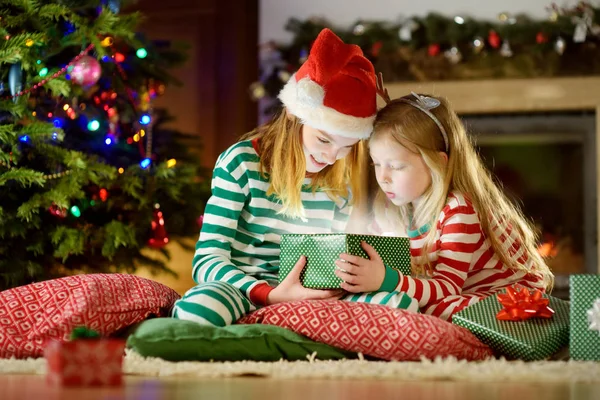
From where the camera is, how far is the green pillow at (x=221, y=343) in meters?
1.45

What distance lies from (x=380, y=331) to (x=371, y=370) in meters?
0.20

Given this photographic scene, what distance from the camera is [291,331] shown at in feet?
5.17

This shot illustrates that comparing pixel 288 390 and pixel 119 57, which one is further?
pixel 119 57

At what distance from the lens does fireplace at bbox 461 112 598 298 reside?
388 centimetres

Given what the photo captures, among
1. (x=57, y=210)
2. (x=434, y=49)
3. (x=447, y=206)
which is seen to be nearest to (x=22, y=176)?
(x=57, y=210)

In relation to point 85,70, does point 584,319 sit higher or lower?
lower

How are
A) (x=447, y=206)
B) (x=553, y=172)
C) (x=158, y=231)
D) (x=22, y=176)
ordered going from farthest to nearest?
(x=553, y=172), (x=158, y=231), (x=22, y=176), (x=447, y=206)

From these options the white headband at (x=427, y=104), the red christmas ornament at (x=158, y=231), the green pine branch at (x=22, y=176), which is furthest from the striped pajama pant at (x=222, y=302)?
Result: the red christmas ornament at (x=158, y=231)

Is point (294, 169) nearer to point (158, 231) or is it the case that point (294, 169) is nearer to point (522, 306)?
point (522, 306)

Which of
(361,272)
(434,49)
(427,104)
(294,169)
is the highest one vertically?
(434,49)

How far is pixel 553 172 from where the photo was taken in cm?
397

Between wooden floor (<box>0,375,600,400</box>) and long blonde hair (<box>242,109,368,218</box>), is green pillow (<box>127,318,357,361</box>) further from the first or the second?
long blonde hair (<box>242,109,368,218</box>)

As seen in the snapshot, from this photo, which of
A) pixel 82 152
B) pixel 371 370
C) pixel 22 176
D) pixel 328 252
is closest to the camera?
pixel 371 370

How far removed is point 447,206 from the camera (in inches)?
74.8
